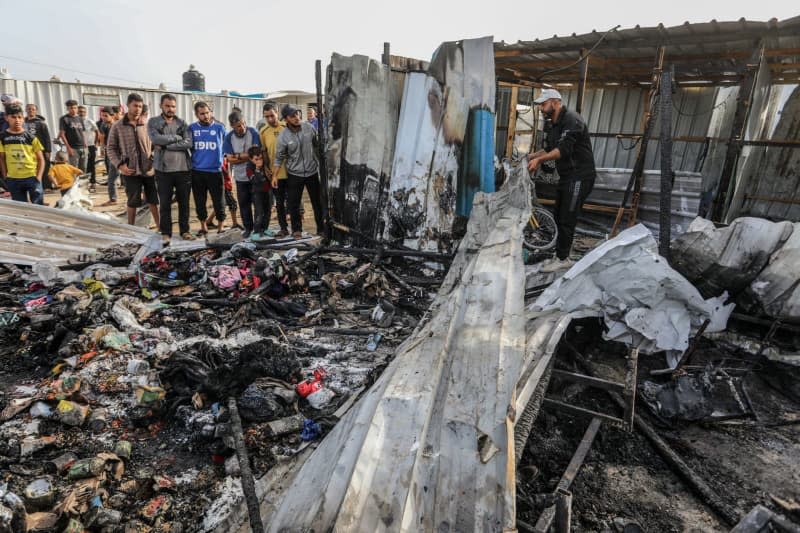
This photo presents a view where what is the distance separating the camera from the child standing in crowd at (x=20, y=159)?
18.5ft

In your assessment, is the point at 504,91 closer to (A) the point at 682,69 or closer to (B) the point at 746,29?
(A) the point at 682,69

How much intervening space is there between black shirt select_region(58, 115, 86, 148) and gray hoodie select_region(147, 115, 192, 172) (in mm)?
→ 5797

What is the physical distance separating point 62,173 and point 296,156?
4724 mm

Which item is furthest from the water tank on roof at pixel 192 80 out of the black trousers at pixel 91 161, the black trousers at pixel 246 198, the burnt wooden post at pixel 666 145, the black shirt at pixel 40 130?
the burnt wooden post at pixel 666 145

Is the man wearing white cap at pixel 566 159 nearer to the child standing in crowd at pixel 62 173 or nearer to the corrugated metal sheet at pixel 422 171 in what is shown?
the corrugated metal sheet at pixel 422 171

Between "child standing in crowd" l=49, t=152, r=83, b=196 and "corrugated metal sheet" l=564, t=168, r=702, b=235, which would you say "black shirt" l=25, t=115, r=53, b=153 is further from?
"corrugated metal sheet" l=564, t=168, r=702, b=235

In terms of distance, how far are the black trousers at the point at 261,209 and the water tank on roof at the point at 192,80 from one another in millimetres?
14241

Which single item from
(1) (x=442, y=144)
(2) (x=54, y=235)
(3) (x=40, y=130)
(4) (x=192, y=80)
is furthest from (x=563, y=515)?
(4) (x=192, y=80)

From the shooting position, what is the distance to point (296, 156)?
19.0ft

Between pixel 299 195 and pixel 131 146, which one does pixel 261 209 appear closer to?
pixel 299 195

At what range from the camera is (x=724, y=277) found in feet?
11.7

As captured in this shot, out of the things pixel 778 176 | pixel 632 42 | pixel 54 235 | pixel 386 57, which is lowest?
pixel 54 235

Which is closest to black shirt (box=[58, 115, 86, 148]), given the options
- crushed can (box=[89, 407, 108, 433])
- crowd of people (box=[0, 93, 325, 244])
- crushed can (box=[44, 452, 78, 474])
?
crowd of people (box=[0, 93, 325, 244])

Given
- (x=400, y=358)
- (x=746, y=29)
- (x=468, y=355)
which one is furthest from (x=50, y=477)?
(x=746, y=29)
